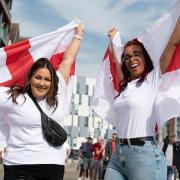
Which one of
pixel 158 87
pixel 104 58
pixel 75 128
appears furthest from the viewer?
pixel 75 128

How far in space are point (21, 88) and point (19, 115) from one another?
30cm

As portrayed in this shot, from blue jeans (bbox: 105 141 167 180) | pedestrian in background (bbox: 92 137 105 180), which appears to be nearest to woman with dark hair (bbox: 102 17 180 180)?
blue jeans (bbox: 105 141 167 180)

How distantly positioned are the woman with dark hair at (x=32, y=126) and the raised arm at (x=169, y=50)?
93 centimetres

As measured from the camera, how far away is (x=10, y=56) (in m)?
5.93

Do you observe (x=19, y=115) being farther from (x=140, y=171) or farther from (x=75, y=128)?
(x=75, y=128)

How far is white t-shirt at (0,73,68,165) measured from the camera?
4.20 meters

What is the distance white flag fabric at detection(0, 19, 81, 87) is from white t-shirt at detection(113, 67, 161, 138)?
5.18 feet

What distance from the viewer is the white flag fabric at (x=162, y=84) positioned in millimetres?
4367

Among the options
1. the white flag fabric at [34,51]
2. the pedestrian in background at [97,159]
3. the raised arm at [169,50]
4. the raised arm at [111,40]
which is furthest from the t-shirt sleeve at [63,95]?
the pedestrian in background at [97,159]

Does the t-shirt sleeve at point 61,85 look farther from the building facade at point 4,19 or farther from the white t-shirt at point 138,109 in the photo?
the building facade at point 4,19

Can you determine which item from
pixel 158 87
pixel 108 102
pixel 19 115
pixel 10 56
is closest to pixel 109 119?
pixel 108 102

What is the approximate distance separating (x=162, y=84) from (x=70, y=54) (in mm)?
1018

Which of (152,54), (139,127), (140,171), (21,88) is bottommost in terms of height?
(140,171)

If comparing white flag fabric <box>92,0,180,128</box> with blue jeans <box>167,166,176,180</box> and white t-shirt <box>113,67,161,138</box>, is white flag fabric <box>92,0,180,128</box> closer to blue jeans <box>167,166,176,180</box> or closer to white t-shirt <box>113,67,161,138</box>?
white t-shirt <box>113,67,161,138</box>
